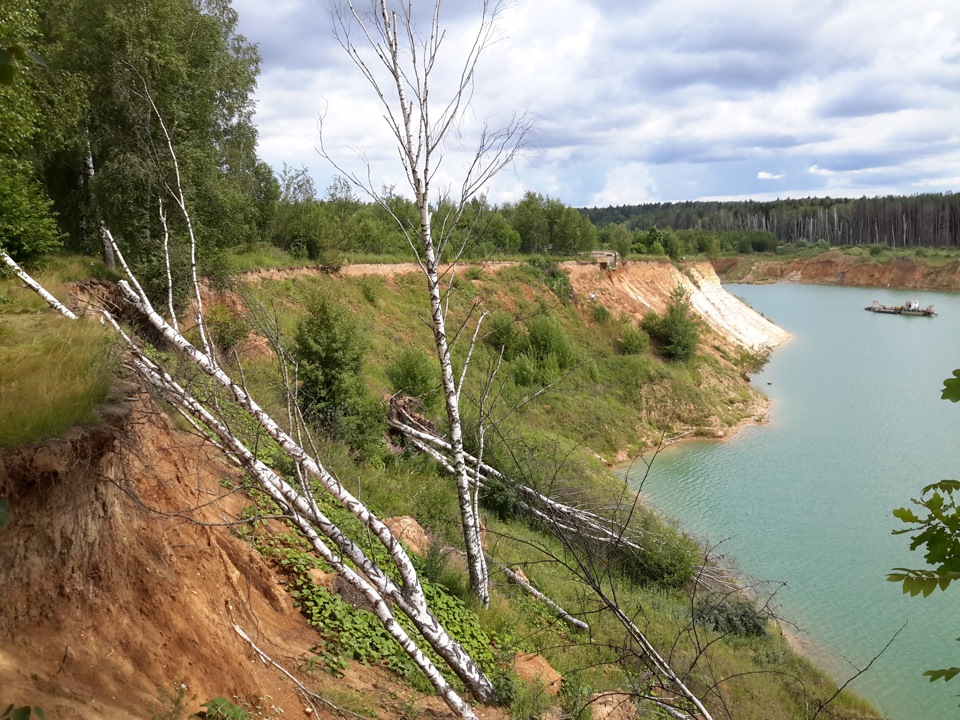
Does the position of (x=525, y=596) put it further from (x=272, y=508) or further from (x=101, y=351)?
(x=101, y=351)

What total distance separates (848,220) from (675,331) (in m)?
103

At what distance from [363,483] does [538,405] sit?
45.2ft

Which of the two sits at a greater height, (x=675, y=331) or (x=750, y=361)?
(x=675, y=331)

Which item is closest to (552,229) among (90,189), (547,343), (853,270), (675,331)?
(675,331)

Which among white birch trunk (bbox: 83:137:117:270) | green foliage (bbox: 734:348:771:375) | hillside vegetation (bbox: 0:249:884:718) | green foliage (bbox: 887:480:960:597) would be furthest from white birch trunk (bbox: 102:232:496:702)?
green foliage (bbox: 734:348:771:375)

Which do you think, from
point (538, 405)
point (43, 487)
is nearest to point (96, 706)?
point (43, 487)

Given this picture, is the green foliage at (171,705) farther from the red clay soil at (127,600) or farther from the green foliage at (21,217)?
the green foliage at (21,217)

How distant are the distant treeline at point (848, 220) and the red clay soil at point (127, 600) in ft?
275

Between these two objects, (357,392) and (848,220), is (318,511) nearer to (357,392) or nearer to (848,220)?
(357,392)

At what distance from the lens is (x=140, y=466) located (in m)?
6.79

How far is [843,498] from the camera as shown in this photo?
1950 cm

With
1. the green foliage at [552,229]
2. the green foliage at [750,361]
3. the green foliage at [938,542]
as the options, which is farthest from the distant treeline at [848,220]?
the green foliage at [938,542]

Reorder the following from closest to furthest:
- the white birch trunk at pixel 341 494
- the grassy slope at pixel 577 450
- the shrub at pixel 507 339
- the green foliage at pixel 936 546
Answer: the green foliage at pixel 936 546
the white birch trunk at pixel 341 494
the grassy slope at pixel 577 450
the shrub at pixel 507 339

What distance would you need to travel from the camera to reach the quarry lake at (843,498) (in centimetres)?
1291
